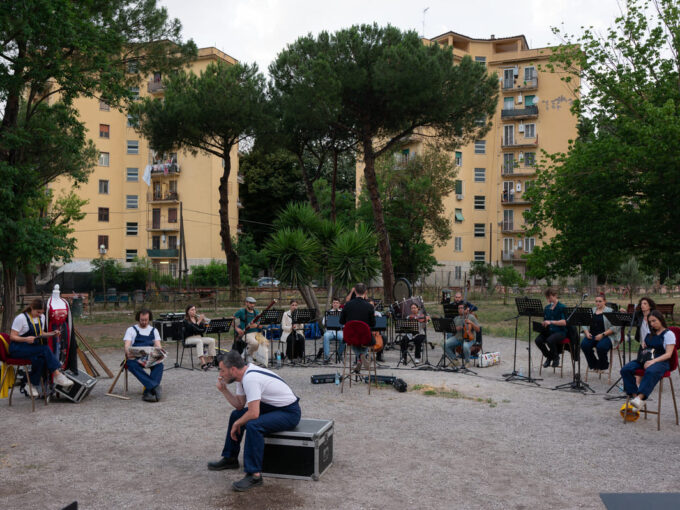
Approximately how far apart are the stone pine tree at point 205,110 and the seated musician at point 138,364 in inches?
802

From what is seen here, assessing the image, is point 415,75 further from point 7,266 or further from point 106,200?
point 106,200

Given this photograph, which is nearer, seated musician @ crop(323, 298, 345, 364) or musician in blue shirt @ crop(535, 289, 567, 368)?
musician in blue shirt @ crop(535, 289, 567, 368)

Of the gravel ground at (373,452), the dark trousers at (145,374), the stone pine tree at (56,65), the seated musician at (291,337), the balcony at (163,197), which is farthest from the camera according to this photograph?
the balcony at (163,197)

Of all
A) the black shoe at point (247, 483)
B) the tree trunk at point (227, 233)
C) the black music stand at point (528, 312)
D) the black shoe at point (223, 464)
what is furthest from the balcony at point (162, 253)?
the black shoe at point (247, 483)

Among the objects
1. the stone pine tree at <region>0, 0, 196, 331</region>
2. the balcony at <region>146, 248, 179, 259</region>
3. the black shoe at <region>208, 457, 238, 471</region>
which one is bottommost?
the black shoe at <region>208, 457, 238, 471</region>

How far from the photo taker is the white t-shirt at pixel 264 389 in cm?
559

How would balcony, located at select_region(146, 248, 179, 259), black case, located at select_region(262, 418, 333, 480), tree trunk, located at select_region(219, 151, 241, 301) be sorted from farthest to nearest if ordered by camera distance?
balcony, located at select_region(146, 248, 179, 259) → tree trunk, located at select_region(219, 151, 241, 301) → black case, located at select_region(262, 418, 333, 480)

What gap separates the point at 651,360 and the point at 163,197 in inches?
1921

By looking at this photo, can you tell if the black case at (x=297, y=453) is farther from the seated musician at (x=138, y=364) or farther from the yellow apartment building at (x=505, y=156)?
the yellow apartment building at (x=505, y=156)

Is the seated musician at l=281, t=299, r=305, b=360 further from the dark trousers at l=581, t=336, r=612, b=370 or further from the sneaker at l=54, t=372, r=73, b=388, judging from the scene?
the dark trousers at l=581, t=336, r=612, b=370

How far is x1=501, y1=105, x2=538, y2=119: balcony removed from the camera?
181 feet

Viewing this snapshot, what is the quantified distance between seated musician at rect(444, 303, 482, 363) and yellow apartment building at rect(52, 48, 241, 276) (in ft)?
134

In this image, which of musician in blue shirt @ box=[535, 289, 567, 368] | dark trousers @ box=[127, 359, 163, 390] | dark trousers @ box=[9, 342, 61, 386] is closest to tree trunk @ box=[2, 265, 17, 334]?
dark trousers @ box=[9, 342, 61, 386]

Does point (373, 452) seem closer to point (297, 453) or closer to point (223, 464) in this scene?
point (297, 453)
